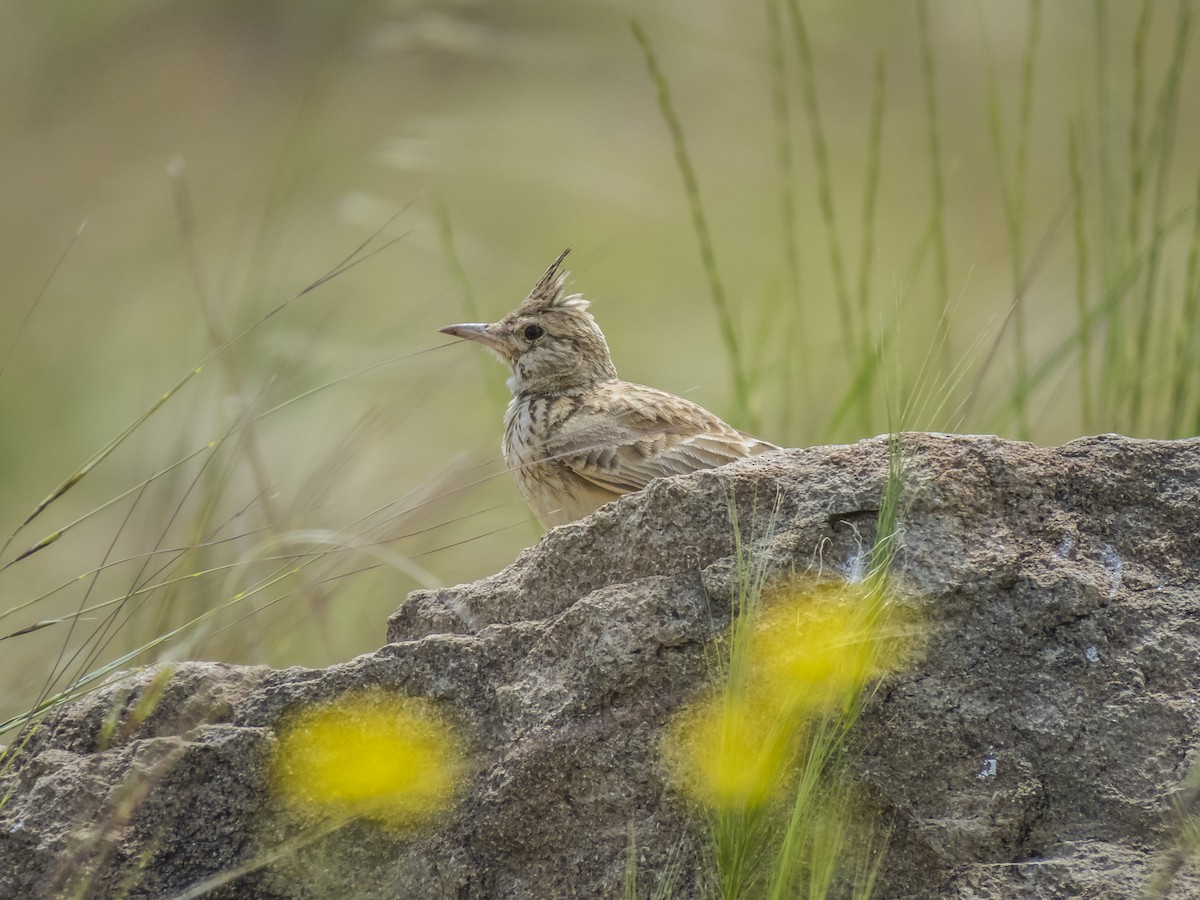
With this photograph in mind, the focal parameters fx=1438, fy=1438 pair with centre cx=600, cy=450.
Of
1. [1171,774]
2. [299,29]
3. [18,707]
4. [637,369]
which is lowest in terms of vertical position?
[637,369]

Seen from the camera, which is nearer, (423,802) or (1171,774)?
(1171,774)

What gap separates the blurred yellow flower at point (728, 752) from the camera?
7.26ft

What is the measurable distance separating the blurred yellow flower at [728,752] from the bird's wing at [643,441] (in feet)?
5.55

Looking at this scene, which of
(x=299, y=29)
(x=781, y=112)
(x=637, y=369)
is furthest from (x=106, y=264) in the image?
(x=781, y=112)

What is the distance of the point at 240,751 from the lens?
2520mm

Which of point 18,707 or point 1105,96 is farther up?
point 1105,96

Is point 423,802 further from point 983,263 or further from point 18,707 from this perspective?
point 983,263

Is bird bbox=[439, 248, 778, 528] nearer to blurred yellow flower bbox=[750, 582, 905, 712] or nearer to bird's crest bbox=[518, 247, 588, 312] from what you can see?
bird's crest bbox=[518, 247, 588, 312]

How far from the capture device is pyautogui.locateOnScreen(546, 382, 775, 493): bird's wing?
4289 millimetres

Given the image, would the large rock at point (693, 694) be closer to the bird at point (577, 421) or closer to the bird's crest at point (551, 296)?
the bird at point (577, 421)

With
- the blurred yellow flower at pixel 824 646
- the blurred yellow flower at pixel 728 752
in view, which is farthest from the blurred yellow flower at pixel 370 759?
the blurred yellow flower at pixel 824 646

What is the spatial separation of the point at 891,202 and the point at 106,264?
694 cm

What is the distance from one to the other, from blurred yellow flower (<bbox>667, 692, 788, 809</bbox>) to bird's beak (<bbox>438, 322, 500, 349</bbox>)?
249 cm

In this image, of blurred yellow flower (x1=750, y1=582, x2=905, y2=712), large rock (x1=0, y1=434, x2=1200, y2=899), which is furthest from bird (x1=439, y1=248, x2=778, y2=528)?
blurred yellow flower (x1=750, y1=582, x2=905, y2=712)
